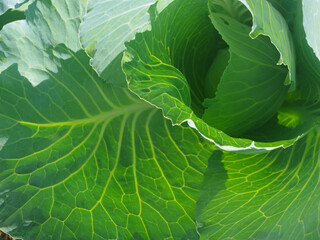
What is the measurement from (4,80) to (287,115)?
89 cm

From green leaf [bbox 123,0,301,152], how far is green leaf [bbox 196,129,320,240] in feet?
0.29

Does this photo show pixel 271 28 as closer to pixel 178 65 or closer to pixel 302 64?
pixel 302 64

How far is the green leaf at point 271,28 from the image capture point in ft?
3.16

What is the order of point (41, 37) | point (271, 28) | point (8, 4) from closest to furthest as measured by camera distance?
point (271, 28) → point (41, 37) → point (8, 4)

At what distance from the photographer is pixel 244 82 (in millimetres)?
1205

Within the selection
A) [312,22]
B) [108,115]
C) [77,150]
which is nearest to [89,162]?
[77,150]

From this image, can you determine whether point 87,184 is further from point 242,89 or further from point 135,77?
point 242,89

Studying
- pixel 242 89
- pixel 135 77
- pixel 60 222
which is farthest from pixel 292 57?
pixel 60 222

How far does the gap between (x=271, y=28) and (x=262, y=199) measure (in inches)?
19.1

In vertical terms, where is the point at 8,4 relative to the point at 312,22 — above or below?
above

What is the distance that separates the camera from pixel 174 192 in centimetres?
122

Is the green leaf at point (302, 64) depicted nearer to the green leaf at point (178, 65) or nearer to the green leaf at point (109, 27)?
the green leaf at point (178, 65)

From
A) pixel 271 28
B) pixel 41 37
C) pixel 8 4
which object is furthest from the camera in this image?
pixel 8 4

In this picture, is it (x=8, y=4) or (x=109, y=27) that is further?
(x=8, y=4)
